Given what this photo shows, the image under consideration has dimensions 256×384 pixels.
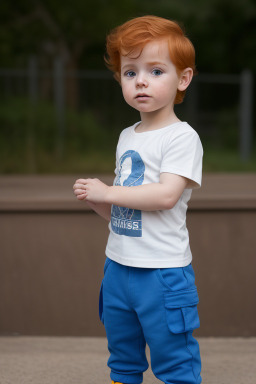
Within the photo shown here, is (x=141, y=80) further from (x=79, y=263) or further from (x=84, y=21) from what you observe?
(x=84, y=21)

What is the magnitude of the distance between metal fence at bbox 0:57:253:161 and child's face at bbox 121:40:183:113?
8.16 meters

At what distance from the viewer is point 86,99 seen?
38.5 ft

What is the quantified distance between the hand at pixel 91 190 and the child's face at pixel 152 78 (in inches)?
10.7

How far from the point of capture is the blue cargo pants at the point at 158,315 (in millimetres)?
1976

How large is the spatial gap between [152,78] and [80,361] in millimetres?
1491

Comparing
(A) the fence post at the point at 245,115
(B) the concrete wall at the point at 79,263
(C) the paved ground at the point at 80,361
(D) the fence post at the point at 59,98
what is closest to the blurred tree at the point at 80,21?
(D) the fence post at the point at 59,98

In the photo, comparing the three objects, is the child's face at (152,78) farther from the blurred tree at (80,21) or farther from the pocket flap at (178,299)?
the blurred tree at (80,21)

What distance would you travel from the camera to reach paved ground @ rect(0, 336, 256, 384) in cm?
271

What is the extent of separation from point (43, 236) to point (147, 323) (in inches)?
53.1

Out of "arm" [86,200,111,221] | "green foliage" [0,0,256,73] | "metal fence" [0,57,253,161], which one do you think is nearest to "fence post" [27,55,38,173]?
"metal fence" [0,57,253,161]

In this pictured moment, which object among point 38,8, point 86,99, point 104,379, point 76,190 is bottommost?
point 104,379

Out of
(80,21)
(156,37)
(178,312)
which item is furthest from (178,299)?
(80,21)

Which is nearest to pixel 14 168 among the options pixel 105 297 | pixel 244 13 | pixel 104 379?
pixel 104 379

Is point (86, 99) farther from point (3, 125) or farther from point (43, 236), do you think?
point (43, 236)
